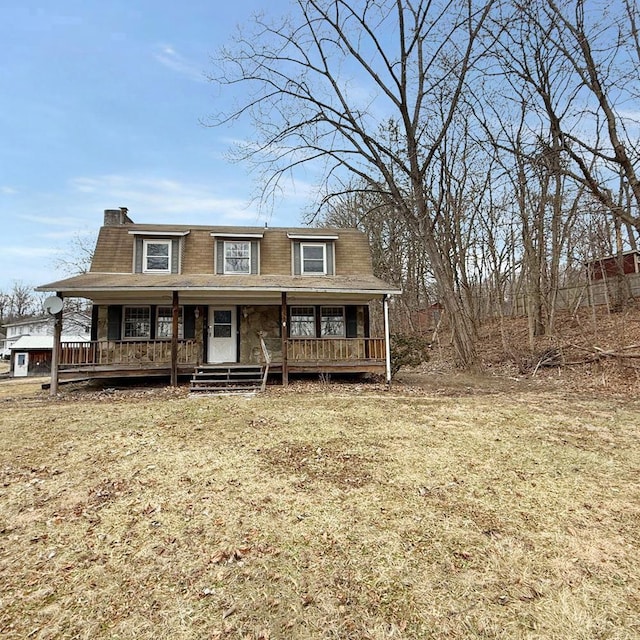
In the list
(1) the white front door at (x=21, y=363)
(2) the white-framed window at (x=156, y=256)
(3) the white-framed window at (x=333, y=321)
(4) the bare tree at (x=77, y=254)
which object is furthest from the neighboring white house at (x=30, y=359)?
(3) the white-framed window at (x=333, y=321)

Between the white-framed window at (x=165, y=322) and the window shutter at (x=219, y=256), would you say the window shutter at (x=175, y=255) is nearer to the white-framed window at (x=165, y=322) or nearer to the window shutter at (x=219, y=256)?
the window shutter at (x=219, y=256)

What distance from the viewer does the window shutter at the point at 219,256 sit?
13.9 metres

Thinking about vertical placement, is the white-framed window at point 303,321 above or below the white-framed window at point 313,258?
below

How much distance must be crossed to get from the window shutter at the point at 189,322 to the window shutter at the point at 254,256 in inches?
98.6

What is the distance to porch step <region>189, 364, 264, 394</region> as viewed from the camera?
10.6 metres

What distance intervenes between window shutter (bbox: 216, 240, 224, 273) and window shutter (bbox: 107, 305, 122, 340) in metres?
3.40

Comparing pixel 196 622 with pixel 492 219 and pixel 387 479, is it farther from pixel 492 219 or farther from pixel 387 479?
pixel 492 219

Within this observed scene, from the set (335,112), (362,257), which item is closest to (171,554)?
(362,257)

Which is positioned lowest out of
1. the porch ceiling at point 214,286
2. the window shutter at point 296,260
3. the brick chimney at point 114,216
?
the porch ceiling at point 214,286

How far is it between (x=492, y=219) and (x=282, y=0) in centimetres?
1285

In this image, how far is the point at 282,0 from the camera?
13711 mm

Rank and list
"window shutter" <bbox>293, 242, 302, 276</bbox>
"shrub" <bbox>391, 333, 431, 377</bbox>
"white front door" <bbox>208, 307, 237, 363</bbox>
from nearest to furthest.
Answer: "shrub" <bbox>391, 333, 431, 377</bbox>
"white front door" <bbox>208, 307, 237, 363</bbox>
"window shutter" <bbox>293, 242, 302, 276</bbox>

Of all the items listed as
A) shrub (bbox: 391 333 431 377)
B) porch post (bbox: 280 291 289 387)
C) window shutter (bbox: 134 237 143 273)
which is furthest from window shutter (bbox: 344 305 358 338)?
window shutter (bbox: 134 237 143 273)

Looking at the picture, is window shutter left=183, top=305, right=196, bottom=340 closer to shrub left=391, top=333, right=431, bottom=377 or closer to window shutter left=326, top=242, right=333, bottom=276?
window shutter left=326, top=242, right=333, bottom=276
